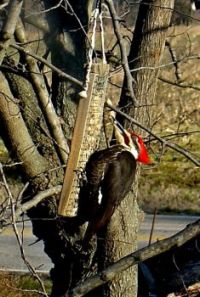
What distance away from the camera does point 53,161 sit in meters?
5.47


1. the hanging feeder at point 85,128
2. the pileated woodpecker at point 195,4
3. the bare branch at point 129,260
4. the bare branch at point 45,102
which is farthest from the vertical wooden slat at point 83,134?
the pileated woodpecker at point 195,4

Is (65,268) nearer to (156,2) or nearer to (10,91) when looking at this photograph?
(10,91)

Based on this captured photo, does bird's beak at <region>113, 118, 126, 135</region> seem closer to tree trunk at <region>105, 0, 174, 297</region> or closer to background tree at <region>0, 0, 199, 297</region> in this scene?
background tree at <region>0, 0, 199, 297</region>

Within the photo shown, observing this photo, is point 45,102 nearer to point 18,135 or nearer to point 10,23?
point 18,135

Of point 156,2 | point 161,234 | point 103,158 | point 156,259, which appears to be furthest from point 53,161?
point 161,234

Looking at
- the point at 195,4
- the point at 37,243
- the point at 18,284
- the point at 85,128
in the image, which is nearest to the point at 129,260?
the point at 85,128

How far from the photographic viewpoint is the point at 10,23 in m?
3.11

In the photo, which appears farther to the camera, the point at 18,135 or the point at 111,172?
the point at 18,135

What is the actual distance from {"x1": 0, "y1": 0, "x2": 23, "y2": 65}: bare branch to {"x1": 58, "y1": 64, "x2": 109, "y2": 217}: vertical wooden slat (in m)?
0.78

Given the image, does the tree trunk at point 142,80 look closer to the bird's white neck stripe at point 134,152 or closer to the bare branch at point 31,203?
the bare branch at point 31,203

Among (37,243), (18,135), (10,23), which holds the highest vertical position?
(10,23)

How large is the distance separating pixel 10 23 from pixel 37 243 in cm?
936

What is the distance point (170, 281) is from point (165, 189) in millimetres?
6323

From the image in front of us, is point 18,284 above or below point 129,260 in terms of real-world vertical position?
below
